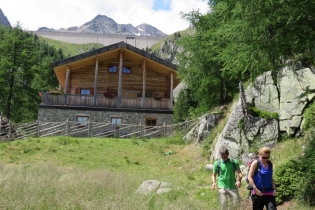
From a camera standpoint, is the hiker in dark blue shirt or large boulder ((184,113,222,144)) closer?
the hiker in dark blue shirt

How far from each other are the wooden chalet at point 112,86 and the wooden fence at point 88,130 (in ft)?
4.90

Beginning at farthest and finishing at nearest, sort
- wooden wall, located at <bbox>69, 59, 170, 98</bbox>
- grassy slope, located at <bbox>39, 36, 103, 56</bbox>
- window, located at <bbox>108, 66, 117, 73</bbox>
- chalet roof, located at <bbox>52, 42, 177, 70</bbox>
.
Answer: grassy slope, located at <bbox>39, 36, 103, 56</bbox> → window, located at <bbox>108, 66, 117, 73</bbox> → wooden wall, located at <bbox>69, 59, 170, 98</bbox> → chalet roof, located at <bbox>52, 42, 177, 70</bbox>

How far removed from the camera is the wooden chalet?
2395cm

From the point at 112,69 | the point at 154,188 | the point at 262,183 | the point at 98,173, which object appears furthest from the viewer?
the point at 112,69

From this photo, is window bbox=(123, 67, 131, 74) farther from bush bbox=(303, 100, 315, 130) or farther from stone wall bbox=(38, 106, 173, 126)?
bush bbox=(303, 100, 315, 130)

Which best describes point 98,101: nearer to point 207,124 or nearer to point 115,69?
point 115,69

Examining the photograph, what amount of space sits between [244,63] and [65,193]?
211 inches

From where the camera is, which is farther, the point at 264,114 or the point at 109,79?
the point at 109,79

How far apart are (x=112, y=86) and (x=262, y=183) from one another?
22.9m

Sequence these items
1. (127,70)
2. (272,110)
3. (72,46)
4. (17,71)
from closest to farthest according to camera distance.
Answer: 1. (272,110)
2. (127,70)
3. (17,71)
4. (72,46)

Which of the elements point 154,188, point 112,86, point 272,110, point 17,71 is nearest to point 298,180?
point 154,188

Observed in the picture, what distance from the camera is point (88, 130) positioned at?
21156 mm

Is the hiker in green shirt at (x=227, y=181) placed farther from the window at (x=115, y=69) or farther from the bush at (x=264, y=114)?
the window at (x=115, y=69)

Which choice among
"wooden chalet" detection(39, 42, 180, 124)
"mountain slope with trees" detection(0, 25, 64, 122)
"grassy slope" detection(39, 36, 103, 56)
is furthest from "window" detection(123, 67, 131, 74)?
"grassy slope" detection(39, 36, 103, 56)
